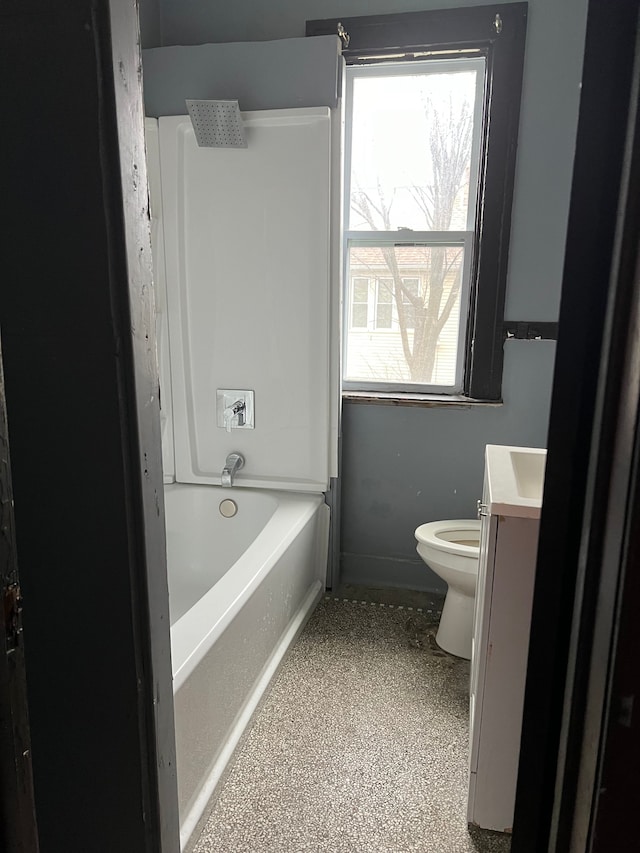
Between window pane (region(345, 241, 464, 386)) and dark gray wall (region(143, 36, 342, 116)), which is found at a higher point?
dark gray wall (region(143, 36, 342, 116))

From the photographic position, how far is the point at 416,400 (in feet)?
8.41

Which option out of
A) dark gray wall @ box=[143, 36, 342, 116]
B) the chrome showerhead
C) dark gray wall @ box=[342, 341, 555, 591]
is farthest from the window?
the chrome showerhead

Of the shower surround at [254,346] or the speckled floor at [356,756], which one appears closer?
the speckled floor at [356,756]

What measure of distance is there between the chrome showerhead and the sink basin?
1496mm

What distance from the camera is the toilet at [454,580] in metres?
2.13

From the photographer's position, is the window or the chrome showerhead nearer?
the chrome showerhead

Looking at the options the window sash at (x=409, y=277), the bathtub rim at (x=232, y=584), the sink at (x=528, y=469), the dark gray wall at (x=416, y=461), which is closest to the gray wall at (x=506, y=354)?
the dark gray wall at (x=416, y=461)

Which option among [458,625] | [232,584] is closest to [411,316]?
[458,625]

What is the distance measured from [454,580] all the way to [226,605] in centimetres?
89

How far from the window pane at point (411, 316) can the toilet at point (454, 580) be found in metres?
0.72

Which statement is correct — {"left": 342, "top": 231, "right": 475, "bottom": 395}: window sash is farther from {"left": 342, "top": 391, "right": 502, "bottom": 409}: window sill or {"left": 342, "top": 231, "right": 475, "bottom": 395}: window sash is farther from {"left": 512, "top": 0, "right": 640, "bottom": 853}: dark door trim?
{"left": 512, "top": 0, "right": 640, "bottom": 853}: dark door trim

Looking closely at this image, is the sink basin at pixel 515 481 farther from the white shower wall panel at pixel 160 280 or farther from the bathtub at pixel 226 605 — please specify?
the white shower wall panel at pixel 160 280

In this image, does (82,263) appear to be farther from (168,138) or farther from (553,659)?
(168,138)

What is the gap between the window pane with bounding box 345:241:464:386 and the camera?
2.56 m
